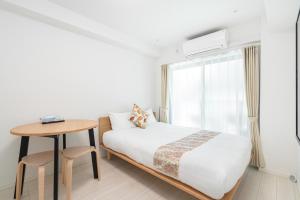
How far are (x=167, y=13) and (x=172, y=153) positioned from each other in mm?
2139

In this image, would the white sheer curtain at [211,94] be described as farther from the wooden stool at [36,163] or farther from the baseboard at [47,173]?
the wooden stool at [36,163]

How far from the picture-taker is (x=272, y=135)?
2.24 meters

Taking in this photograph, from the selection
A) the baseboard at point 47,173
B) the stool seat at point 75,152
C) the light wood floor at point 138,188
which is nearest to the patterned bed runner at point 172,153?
the light wood floor at point 138,188

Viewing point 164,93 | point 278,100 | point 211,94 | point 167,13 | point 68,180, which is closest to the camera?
point 68,180

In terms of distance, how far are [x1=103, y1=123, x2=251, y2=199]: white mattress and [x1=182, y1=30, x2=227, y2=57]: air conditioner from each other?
1.71 metres

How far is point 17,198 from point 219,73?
3.64m

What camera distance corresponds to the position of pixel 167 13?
2314mm

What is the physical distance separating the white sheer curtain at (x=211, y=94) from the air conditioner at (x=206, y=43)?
0.90 ft

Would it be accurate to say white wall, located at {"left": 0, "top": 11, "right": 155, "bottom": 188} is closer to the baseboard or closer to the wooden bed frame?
the baseboard

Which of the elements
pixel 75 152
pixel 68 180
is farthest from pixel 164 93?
pixel 68 180

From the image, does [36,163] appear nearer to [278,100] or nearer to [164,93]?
[164,93]

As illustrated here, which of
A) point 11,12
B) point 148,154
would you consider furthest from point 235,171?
point 11,12

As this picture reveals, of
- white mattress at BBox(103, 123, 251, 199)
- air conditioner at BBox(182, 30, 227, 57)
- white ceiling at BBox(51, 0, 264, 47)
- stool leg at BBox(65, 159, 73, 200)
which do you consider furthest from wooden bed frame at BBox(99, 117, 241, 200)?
air conditioner at BBox(182, 30, 227, 57)

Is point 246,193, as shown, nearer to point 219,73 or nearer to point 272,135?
point 272,135
